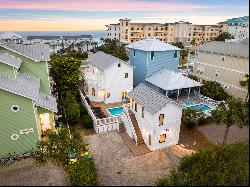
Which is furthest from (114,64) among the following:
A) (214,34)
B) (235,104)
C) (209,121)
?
(214,34)

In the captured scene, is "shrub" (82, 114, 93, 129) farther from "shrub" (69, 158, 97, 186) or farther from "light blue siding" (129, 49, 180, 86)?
"light blue siding" (129, 49, 180, 86)

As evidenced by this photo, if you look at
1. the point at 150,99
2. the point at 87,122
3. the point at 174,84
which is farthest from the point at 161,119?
the point at 174,84

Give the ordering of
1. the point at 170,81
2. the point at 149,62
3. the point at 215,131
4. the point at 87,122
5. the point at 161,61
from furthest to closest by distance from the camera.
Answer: the point at 161,61 → the point at 149,62 → the point at 170,81 → the point at 87,122 → the point at 215,131

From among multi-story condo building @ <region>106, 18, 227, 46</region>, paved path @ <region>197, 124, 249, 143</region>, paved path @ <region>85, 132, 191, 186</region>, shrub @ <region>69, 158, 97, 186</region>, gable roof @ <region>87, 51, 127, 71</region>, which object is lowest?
paved path @ <region>85, 132, 191, 186</region>

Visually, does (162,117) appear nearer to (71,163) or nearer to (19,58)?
(71,163)

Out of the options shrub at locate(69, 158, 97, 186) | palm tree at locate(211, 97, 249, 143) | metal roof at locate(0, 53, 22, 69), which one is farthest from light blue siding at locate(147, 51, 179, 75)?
shrub at locate(69, 158, 97, 186)

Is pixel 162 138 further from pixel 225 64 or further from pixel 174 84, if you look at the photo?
pixel 225 64
